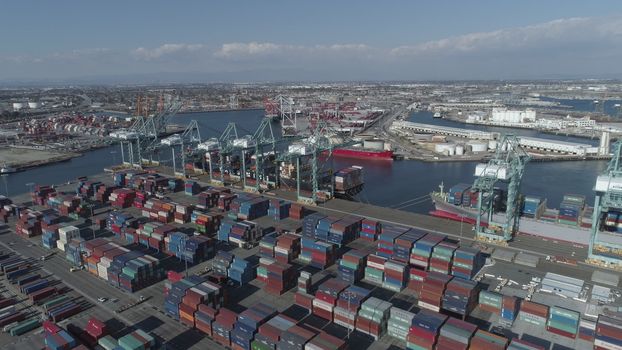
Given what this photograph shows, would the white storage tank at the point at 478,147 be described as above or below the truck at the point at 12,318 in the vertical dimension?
above

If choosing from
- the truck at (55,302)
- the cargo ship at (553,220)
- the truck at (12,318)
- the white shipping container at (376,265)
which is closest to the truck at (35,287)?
the truck at (55,302)

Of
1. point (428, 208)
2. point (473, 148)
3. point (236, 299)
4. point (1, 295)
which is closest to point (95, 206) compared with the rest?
point (1, 295)

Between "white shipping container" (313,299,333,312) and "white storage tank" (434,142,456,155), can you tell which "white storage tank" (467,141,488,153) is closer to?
"white storage tank" (434,142,456,155)

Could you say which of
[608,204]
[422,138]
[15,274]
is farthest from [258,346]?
[422,138]

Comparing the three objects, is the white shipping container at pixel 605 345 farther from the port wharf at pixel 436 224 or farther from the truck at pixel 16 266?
the truck at pixel 16 266

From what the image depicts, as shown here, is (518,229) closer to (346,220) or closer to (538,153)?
(346,220)

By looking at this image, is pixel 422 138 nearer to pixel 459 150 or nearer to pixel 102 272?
pixel 459 150

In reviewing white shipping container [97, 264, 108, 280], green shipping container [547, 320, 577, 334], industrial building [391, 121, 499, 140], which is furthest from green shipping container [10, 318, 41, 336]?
industrial building [391, 121, 499, 140]
